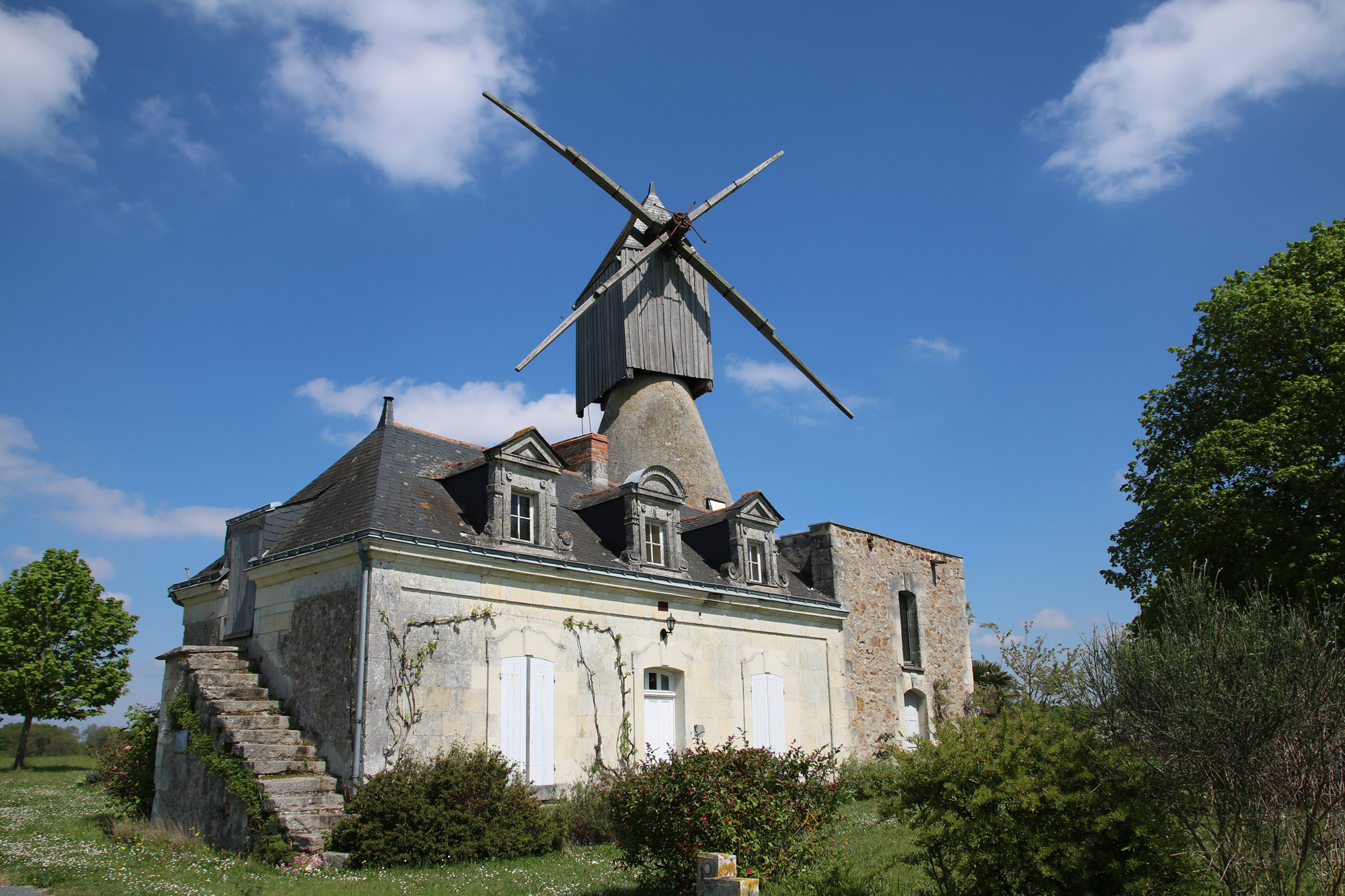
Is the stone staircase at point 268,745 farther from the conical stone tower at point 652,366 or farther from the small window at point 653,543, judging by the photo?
the conical stone tower at point 652,366

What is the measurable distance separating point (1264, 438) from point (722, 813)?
39.1 ft

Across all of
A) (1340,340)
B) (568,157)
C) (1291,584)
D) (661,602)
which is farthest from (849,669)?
(568,157)

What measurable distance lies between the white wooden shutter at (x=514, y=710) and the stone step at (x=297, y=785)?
211cm

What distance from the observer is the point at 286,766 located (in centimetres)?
1026

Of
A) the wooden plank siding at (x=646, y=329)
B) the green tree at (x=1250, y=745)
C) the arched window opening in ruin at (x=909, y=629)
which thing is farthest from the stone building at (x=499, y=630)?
the green tree at (x=1250, y=745)

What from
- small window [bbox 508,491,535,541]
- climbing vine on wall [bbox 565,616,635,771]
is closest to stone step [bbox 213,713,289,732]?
small window [bbox 508,491,535,541]

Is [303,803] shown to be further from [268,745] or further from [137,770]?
[137,770]

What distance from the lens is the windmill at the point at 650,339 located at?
20594 millimetres

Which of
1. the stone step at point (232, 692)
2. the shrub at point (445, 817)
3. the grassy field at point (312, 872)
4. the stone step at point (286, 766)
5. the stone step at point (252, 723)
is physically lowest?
the grassy field at point (312, 872)

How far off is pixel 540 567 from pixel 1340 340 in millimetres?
13177

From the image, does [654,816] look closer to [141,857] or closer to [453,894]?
[453,894]

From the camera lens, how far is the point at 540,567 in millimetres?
12375

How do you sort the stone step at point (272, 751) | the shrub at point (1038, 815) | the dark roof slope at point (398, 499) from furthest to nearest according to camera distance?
the dark roof slope at point (398, 499)
the stone step at point (272, 751)
the shrub at point (1038, 815)

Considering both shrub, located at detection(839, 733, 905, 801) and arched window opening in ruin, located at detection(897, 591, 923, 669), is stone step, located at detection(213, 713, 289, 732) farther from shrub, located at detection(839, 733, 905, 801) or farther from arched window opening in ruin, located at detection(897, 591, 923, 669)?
arched window opening in ruin, located at detection(897, 591, 923, 669)
